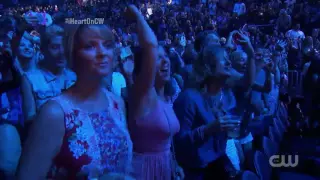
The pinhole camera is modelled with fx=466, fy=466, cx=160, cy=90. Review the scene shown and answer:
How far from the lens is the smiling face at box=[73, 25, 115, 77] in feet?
5.57

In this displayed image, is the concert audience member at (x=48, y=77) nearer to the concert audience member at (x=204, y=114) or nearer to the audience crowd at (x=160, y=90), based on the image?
the audience crowd at (x=160, y=90)

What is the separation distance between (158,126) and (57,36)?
543 millimetres

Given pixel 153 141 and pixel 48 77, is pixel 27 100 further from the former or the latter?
pixel 153 141

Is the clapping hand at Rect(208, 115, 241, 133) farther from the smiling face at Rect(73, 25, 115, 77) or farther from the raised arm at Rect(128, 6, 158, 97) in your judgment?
the smiling face at Rect(73, 25, 115, 77)

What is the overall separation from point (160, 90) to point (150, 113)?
0.12 m

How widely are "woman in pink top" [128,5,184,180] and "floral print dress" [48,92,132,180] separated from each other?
0.43 feet

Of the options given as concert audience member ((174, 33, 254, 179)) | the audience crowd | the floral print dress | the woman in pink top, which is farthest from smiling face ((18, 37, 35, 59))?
concert audience member ((174, 33, 254, 179))

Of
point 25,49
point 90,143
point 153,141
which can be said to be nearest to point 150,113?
point 153,141

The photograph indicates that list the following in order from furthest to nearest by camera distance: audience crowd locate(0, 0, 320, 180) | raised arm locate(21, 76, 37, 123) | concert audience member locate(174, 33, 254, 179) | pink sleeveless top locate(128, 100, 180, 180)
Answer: concert audience member locate(174, 33, 254, 179) → pink sleeveless top locate(128, 100, 180, 180) → raised arm locate(21, 76, 37, 123) → audience crowd locate(0, 0, 320, 180)

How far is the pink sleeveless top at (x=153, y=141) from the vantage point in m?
1.91

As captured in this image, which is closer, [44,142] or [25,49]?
[44,142]

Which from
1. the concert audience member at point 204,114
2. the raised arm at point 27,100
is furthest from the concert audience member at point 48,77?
the concert audience member at point 204,114

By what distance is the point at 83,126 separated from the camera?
1626mm

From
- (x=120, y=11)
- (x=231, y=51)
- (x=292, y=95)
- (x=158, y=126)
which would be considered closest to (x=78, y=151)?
(x=158, y=126)
